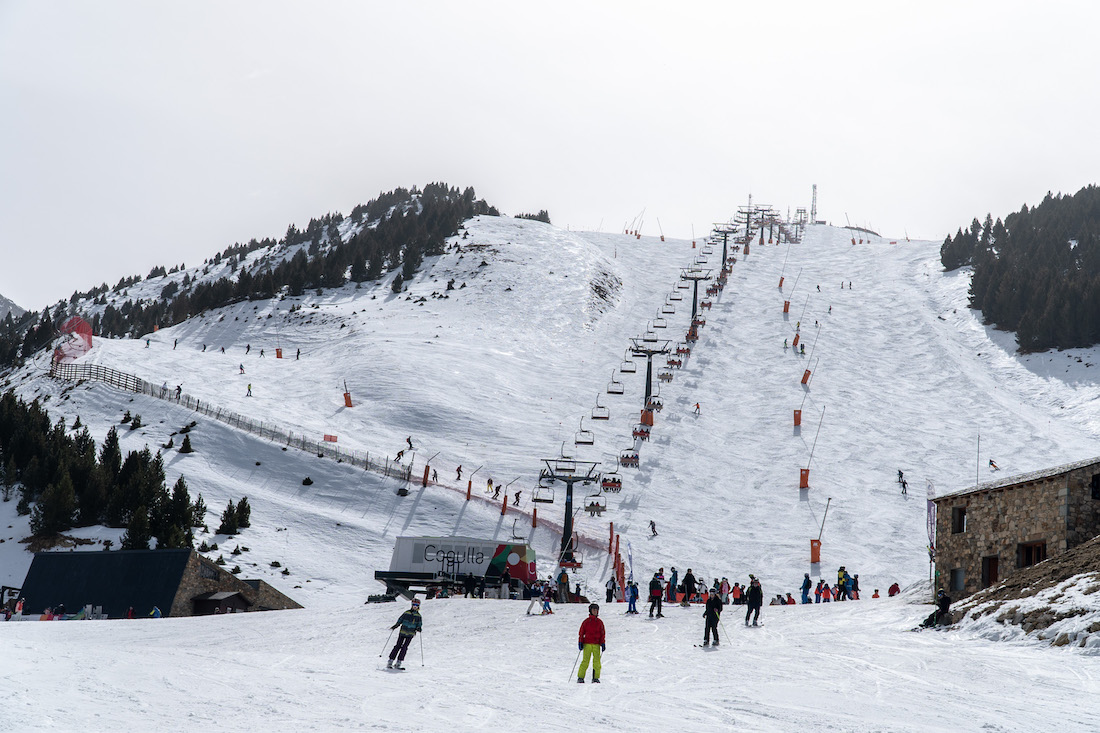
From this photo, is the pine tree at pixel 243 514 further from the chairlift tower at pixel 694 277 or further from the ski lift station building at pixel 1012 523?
the chairlift tower at pixel 694 277

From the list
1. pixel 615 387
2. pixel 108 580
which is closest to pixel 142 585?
pixel 108 580

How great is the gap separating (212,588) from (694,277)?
49.4m

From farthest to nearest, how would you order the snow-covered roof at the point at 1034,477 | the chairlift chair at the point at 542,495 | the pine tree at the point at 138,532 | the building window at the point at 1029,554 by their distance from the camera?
1. the chairlift chair at the point at 542,495
2. the pine tree at the point at 138,532
3. the building window at the point at 1029,554
4. the snow-covered roof at the point at 1034,477

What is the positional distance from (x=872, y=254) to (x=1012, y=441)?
51.8 m

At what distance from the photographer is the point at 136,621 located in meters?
24.8

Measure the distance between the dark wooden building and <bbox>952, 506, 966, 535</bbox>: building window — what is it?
62.7ft

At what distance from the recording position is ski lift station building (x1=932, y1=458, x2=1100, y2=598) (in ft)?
71.6

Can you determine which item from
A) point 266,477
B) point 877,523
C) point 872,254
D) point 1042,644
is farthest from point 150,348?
point 872,254

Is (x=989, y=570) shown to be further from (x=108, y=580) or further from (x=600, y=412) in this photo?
(x=600, y=412)

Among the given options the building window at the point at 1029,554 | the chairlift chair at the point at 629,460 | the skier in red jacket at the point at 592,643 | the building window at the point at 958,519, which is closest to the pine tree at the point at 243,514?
the chairlift chair at the point at 629,460

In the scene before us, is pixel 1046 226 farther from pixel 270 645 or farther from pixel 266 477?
pixel 270 645

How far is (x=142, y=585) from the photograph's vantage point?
29.3 m

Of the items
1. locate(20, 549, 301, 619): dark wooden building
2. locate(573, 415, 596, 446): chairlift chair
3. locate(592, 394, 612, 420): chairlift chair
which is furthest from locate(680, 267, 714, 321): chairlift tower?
locate(20, 549, 301, 619): dark wooden building

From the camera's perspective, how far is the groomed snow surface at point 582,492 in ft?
40.2
